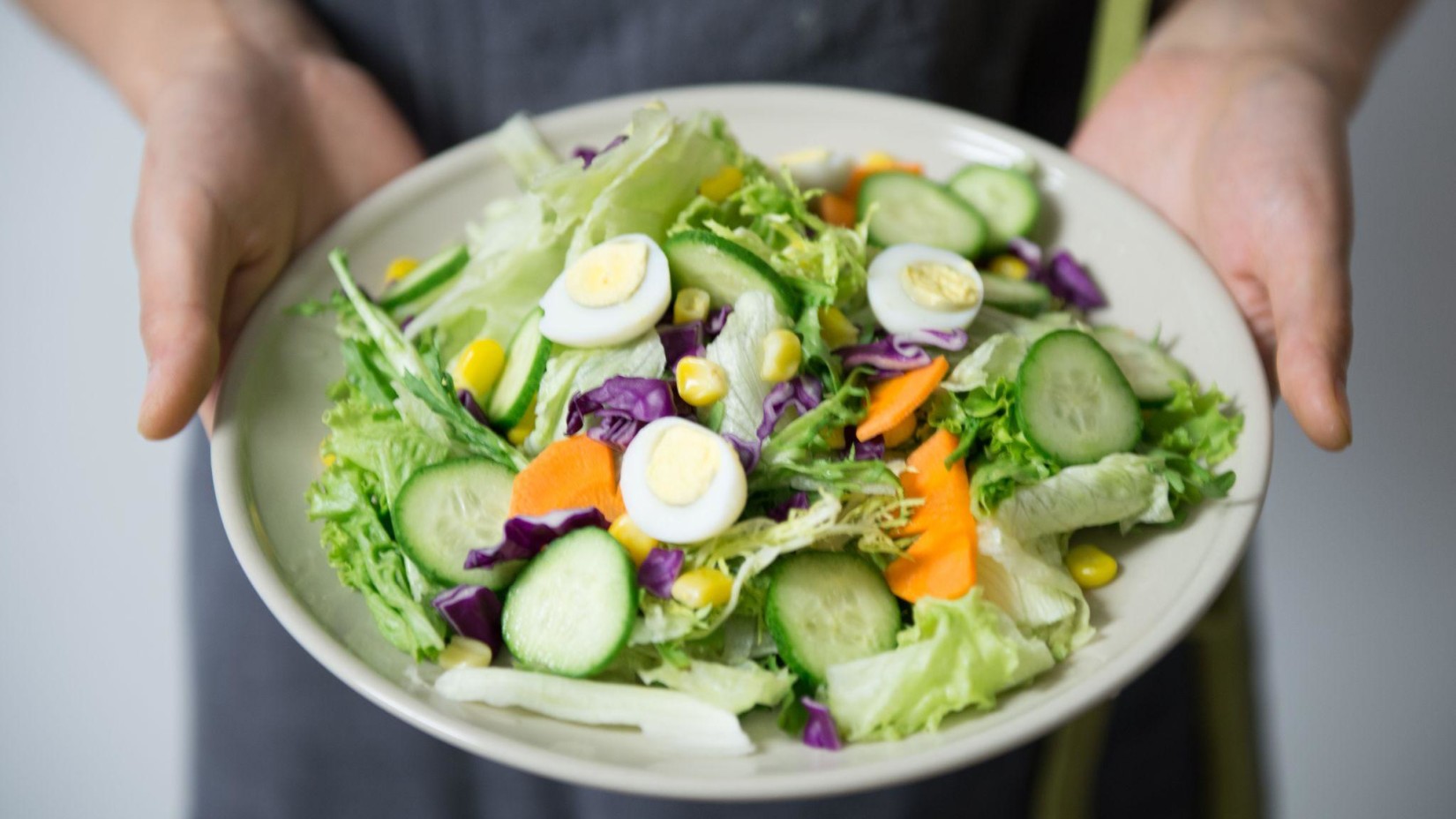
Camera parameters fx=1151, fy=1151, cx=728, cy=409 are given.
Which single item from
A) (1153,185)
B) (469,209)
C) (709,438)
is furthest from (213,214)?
(1153,185)

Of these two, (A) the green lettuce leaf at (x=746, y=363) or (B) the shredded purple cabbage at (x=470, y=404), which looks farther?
(B) the shredded purple cabbage at (x=470, y=404)

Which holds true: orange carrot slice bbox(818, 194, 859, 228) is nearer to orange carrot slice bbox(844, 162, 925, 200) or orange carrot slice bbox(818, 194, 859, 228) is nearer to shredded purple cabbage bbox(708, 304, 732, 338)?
orange carrot slice bbox(844, 162, 925, 200)

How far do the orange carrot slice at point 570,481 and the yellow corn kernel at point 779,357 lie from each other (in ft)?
1.16

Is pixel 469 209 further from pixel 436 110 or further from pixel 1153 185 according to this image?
pixel 1153 185

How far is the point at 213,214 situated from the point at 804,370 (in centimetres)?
138

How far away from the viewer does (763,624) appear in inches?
83.7

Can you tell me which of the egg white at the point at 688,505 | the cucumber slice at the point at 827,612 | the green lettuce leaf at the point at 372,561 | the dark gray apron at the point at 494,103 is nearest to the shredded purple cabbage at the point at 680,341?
the egg white at the point at 688,505

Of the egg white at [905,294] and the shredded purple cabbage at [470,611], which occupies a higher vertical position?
the egg white at [905,294]

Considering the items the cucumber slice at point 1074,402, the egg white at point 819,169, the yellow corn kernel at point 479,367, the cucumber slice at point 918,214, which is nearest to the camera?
the cucumber slice at point 1074,402

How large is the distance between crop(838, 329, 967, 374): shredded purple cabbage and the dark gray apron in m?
1.16

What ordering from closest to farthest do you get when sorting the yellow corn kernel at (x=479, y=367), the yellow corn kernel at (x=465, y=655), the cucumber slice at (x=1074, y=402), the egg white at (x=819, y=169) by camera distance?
the yellow corn kernel at (x=465, y=655), the cucumber slice at (x=1074, y=402), the yellow corn kernel at (x=479, y=367), the egg white at (x=819, y=169)

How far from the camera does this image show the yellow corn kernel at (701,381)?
229cm

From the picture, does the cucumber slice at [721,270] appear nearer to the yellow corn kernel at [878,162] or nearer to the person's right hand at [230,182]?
the yellow corn kernel at [878,162]

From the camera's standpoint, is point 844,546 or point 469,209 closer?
point 844,546
